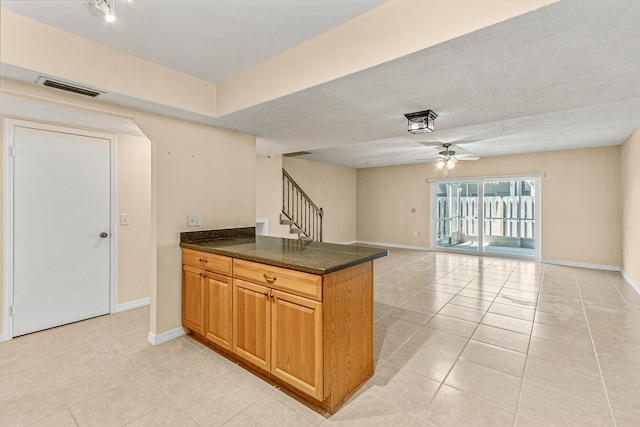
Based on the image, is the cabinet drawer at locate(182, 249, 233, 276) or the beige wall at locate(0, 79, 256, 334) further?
the beige wall at locate(0, 79, 256, 334)

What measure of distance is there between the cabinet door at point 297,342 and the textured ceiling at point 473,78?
1535mm

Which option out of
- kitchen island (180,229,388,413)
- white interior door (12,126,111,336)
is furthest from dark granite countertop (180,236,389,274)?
white interior door (12,126,111,336)

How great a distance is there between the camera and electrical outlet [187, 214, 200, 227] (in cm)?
291

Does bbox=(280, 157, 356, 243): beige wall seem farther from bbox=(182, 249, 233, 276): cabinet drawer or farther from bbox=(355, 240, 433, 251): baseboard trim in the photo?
bbox=(182, 249, 233, 276): cabinet drawer

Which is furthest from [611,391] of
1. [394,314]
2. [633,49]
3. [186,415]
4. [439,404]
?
[186,415]

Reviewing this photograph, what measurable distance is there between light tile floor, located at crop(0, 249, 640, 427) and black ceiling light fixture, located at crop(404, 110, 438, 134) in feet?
6.68

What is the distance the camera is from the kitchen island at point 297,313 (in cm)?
178

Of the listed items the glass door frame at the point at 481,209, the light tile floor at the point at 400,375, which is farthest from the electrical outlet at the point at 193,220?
the glass door frame at the point at 481,209

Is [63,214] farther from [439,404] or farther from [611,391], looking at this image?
[611,391]

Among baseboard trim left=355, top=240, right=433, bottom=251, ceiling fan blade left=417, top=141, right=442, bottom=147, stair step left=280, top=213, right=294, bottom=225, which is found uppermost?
ceiling fan blade left=417, top=141, right=442, bottom=147

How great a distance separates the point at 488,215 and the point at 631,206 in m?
2.78

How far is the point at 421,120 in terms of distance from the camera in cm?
273

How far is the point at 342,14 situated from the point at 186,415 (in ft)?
8.71

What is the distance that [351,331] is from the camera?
1967 millimetres
